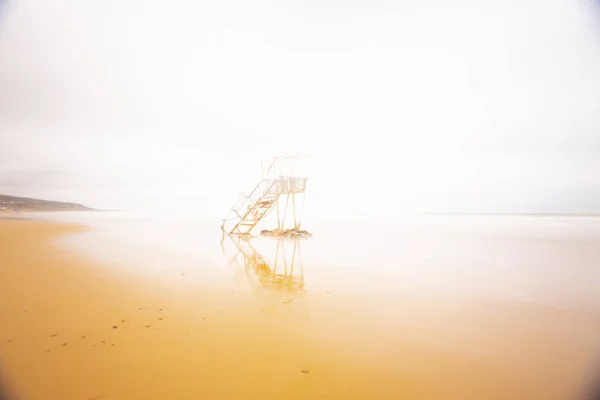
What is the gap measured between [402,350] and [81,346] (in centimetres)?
522

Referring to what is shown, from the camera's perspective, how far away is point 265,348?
3.98m

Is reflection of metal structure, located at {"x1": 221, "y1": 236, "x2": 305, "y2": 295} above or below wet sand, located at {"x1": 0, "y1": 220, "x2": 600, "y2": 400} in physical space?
below

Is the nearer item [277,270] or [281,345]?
[281,345]

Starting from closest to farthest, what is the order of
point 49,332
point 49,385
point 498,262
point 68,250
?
point 49,385, point 49,332, point 498,262, point 68,250

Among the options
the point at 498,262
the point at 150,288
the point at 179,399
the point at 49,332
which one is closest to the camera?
the point at 179,399

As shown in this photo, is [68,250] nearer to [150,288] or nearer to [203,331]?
[150,288]

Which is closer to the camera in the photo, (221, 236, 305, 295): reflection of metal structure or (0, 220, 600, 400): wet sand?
(0, 220, 600, 400): wet sand

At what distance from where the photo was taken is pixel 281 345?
13.4 feet

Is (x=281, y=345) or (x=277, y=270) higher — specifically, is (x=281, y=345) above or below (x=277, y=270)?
above

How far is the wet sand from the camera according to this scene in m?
3.14

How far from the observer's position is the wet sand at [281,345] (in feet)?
10.3

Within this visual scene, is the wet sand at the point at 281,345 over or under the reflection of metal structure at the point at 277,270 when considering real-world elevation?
over

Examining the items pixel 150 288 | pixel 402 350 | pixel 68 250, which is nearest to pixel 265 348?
pixel 402 350

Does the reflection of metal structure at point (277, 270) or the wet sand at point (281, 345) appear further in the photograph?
the reflection of metal structure at point (277, 270)
